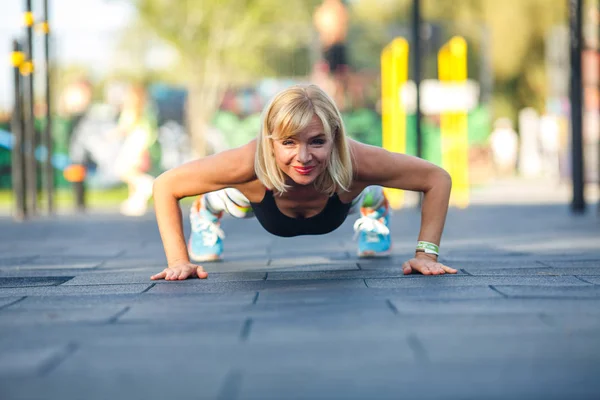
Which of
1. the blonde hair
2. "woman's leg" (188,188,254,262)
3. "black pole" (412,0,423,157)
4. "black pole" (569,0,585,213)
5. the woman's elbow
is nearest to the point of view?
the blonde hair

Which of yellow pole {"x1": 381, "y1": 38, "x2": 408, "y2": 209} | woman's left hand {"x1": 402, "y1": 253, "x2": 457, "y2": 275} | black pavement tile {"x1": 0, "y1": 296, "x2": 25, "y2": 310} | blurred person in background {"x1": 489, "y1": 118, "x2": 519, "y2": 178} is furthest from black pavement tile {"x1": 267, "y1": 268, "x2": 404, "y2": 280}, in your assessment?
blurred person in background {"x1": 489, "y1": 118, "x2": 519, "y2": 178}

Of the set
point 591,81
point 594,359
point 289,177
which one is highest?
point 591,81

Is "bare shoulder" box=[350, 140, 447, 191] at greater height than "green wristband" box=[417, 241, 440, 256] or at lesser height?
greater

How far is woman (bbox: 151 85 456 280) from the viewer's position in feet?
14.3

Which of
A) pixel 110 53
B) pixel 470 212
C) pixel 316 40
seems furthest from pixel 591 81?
pixel 470 212

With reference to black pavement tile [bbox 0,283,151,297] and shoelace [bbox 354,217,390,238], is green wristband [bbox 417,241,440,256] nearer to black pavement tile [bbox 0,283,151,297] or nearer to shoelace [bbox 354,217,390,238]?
shoelace [bbox 354,217,390,238]

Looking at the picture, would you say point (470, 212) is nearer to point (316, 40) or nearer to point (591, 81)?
point (316, 40)

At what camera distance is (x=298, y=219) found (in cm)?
497

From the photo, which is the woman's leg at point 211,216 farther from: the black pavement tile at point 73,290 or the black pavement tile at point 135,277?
the black pavement tile at point 73,290

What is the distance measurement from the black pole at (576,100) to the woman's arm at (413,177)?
19.3ft

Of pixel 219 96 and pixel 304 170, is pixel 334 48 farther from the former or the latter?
pixel 304 170

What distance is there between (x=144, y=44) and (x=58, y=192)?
33.9ft

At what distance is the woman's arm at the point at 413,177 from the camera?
4.69 metres

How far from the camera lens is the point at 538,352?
2.72m
